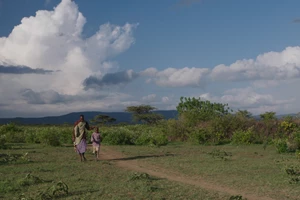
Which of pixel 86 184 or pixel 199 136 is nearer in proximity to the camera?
pixel 86 184

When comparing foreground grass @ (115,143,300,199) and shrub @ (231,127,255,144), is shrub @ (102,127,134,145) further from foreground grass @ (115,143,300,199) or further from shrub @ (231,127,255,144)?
foreground grass @ (115,143,300,199)

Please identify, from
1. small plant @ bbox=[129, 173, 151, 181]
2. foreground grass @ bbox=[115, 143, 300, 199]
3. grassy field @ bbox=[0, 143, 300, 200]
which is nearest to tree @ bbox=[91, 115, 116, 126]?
foreground grass @ bbox=[115, 143, 300, 199]

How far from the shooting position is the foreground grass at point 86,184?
31.3 ft

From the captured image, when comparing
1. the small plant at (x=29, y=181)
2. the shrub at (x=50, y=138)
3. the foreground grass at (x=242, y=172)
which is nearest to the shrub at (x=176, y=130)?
the shrub at (x=50, y=138)

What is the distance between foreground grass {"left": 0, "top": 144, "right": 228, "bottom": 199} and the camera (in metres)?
9.55

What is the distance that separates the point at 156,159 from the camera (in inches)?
664

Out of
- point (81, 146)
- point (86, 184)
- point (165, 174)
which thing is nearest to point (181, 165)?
point (165, 174)

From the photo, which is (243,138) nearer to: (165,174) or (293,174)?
(293,174)

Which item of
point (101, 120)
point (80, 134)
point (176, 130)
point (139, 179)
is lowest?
point (139, 179)

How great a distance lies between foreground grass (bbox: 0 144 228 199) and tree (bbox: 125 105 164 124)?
51552 millimetres

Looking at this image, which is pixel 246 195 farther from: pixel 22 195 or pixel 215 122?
pixel 215 122

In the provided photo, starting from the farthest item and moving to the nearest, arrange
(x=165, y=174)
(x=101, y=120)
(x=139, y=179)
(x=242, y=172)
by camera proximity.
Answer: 1. (x=101, y=120)
2. (x=242, y=172)
3. (x=165, y=174)
4. (x=139, y=179)

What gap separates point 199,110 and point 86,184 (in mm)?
25462

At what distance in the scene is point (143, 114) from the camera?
67.7m
